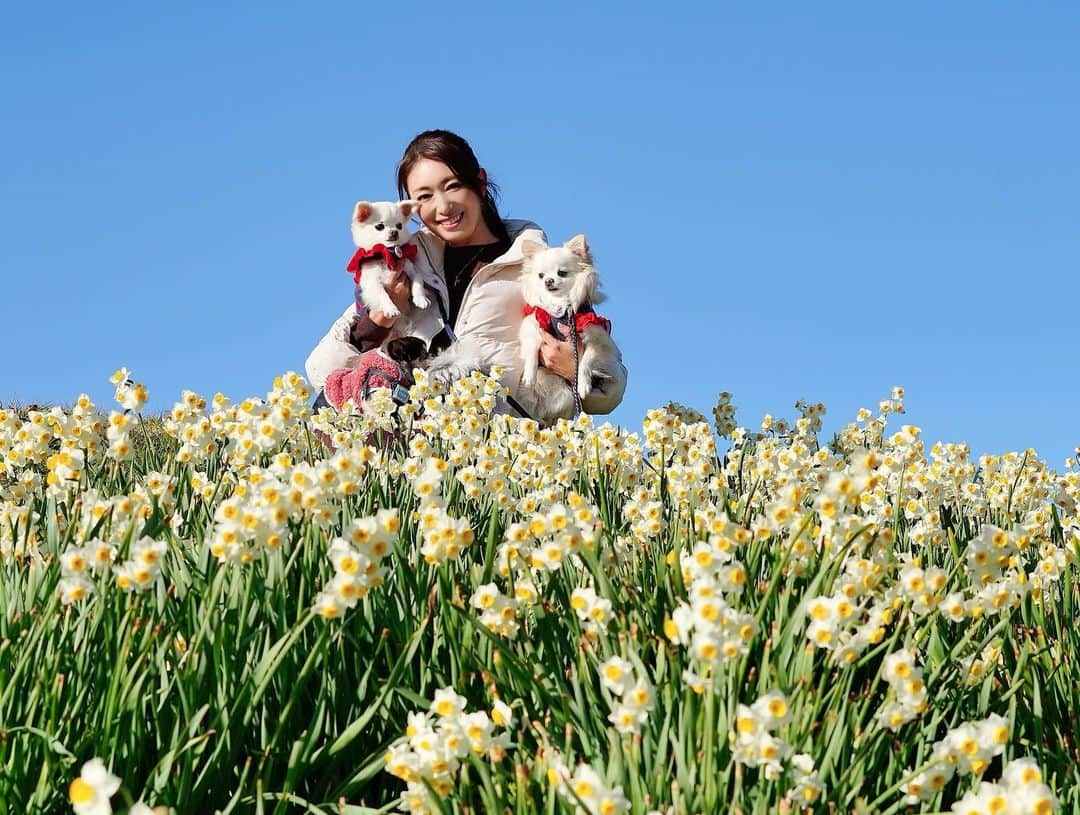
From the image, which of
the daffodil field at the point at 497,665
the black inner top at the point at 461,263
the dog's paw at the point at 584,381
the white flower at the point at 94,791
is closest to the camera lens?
the white flower at the point at 94,791

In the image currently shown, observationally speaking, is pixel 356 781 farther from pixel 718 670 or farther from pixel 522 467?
pixel 522 467

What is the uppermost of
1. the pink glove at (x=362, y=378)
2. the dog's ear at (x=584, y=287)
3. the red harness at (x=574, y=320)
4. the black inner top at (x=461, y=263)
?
the black inner top at (x=461, y=263)

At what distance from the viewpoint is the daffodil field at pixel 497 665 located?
6.95 feet

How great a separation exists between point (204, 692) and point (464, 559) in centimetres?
134

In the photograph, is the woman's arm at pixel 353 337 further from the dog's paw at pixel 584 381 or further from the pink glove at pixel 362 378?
the dog's paw at pixel 584 381

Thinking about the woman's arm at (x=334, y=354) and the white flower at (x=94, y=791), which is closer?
the white flower at (x=94, y=791)

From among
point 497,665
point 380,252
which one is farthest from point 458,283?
point 497,665

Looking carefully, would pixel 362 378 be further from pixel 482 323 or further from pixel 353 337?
pixel 482 323

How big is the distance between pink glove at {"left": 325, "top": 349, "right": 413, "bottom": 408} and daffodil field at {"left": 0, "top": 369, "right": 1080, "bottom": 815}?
3.39m

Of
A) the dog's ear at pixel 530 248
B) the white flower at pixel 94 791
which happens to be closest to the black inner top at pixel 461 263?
the dog's ear at pixel 530 248

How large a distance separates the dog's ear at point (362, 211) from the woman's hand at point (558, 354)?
1.26m

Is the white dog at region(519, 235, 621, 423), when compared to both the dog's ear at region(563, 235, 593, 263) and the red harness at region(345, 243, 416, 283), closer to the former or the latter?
the dog's ear at region(563, 235, 593, 263)

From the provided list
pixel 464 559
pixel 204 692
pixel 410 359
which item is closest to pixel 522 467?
pixel 464 559

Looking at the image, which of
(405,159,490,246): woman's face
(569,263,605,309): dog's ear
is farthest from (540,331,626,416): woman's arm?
(405,159,490,246): woman's face
